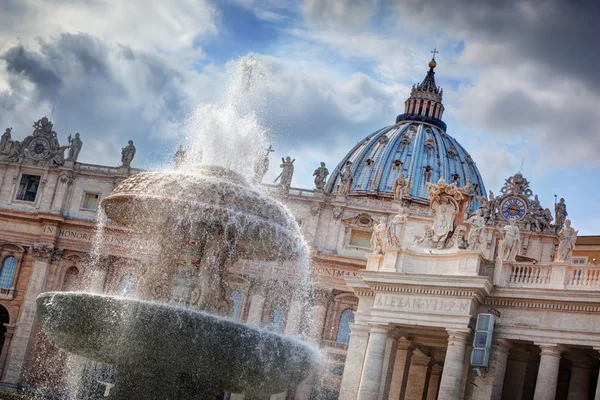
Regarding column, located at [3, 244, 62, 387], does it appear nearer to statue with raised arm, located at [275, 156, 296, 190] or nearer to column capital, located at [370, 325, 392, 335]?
statue with raised arm, located at [275, 156, 296, 190]

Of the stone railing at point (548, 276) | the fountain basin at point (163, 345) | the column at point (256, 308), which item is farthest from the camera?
the column at point (256, 308)

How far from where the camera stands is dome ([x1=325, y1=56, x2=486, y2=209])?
103 meters

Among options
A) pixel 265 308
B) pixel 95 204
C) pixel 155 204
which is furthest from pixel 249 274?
pixel 155 204

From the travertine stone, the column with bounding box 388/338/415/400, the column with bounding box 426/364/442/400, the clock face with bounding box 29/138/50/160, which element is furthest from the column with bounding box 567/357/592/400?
the clock face with bounding box 29/138/50/160

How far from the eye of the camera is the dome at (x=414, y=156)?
10294 centimetres

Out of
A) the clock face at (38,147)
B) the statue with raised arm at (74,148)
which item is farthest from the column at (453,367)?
the clock face at (38,147)

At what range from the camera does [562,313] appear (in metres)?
25.5

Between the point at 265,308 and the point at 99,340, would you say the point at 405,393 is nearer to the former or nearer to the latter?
the point at 99,340

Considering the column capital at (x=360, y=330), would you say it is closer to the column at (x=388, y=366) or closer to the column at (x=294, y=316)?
the column at (x=388, y=366)

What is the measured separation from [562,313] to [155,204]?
11.2 metres

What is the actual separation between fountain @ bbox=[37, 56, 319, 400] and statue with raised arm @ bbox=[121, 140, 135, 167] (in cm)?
4742

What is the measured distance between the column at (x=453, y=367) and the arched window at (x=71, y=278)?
45.5m

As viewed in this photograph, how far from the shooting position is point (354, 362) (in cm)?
2861

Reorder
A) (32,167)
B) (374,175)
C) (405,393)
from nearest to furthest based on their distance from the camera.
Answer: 1. (405,393)
2. (32,167)
3. (374,175)
